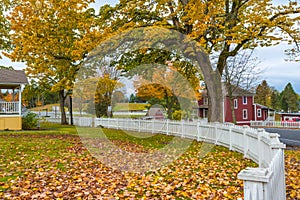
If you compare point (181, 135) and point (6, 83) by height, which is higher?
point (6, 83)

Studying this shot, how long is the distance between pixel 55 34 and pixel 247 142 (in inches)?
362

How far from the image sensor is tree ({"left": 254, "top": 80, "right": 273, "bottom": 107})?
6028cm

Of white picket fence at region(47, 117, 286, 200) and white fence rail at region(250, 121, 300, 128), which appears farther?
white fence rail at region(250, 121, 300, 128)

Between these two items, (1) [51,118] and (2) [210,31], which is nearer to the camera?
(2) [210,31]

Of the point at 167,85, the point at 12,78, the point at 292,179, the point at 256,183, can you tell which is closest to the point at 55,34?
the point at 167,85

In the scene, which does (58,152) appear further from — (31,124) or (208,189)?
(31,124)

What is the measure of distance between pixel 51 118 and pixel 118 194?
106 feet

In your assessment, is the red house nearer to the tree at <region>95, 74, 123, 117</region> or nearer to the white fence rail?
the white fence rail

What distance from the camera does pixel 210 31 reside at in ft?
37.1

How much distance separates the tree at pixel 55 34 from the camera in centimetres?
1109

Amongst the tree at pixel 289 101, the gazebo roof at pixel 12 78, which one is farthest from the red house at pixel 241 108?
the tree at pixel 289 101

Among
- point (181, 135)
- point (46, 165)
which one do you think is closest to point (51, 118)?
point (181, 135)

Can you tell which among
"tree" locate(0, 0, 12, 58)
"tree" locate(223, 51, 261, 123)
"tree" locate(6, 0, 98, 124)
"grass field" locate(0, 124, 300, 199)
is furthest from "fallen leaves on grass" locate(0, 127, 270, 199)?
"tree" locate(223, 51, 261, 123)

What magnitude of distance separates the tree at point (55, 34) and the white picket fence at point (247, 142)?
6061 millimetres
